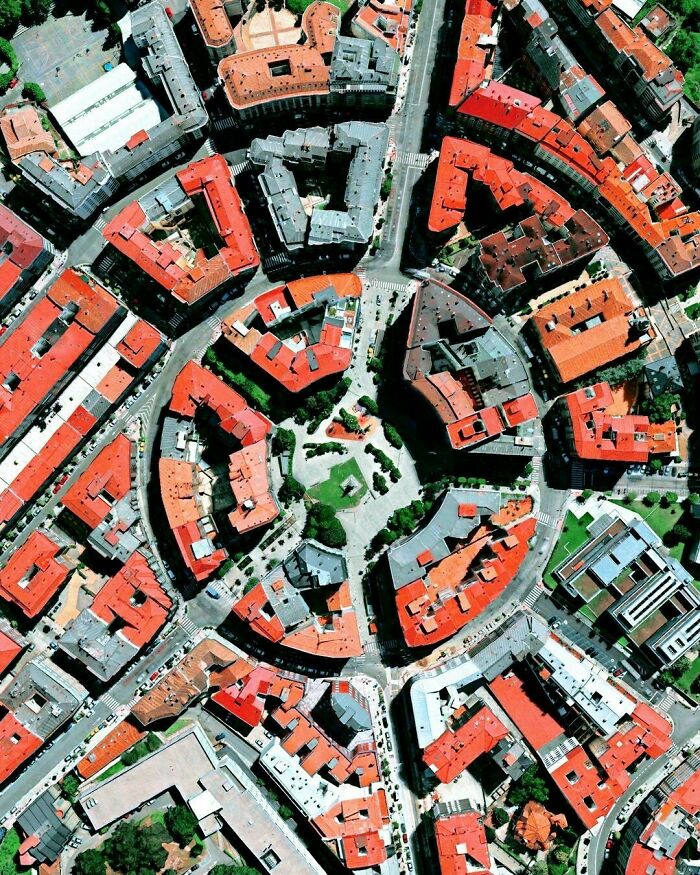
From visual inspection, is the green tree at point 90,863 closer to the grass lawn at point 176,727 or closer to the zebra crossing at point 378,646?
the grass lawn at point 176,727

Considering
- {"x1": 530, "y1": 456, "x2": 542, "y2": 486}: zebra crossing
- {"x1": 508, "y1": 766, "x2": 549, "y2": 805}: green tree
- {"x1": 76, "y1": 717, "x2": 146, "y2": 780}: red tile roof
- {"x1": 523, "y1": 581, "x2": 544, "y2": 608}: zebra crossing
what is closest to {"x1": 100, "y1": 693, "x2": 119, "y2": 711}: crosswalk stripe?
{"x1": 76, "y1": 717, "x2": 146, "y2": 780}: red tile roof

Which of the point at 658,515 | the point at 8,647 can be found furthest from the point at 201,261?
the point at 658,515

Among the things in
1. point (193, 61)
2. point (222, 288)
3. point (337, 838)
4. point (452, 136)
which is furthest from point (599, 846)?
point (193, 61)

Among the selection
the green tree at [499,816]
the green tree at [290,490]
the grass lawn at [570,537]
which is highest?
the green tree at [290,490]

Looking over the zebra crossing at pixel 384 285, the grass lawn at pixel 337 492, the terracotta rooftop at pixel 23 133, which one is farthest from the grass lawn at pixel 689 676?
the terracotta rooftop at pixel 23 133

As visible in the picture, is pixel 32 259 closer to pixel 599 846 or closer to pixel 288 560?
pixel 288 560
